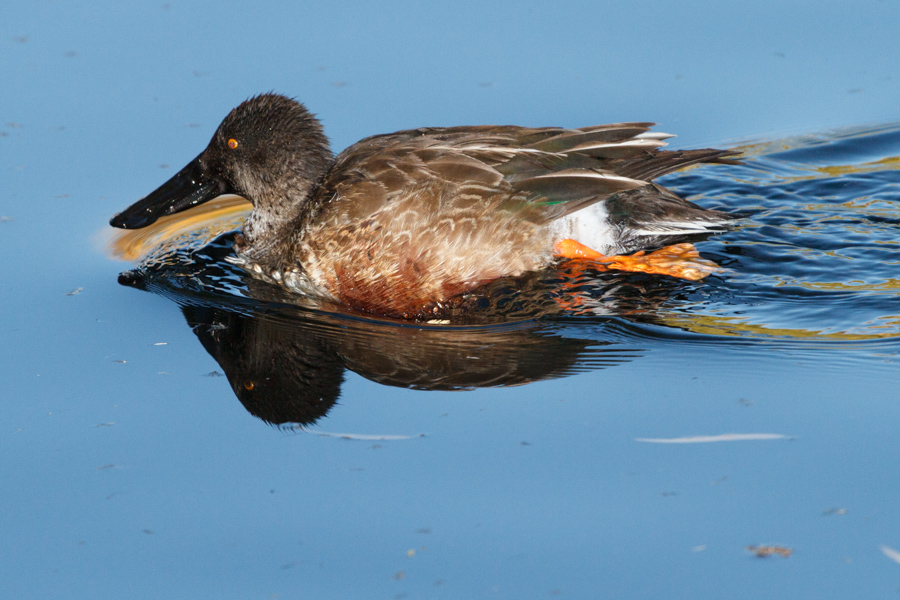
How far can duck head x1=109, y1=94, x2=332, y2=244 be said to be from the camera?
675cm

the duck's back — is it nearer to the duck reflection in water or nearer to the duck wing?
the duck wing

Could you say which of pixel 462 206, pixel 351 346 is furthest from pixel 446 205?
pixel 351 346

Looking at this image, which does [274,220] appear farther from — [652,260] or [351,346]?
[652,260]

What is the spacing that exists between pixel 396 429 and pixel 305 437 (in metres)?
0.46

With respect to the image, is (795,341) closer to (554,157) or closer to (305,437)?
(554,157)

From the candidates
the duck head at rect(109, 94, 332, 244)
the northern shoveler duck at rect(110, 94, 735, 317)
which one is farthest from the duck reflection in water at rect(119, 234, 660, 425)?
the duck head at rect(109, 94, 332, 244)

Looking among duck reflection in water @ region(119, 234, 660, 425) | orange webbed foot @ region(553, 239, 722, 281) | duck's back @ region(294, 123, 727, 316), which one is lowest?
duck reflection in water @ region(119, 234, 660, 425)

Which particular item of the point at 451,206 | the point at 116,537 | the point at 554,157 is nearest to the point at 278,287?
the point at 451,206

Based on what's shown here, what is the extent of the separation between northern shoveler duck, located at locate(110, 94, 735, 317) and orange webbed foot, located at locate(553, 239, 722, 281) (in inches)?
0.4

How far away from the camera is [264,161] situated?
22.4 feet

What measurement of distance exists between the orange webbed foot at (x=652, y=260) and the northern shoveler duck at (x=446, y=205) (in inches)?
0.4

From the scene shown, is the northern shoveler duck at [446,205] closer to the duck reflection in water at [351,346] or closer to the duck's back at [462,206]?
the duck's back at [462,206]

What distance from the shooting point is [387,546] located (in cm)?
398

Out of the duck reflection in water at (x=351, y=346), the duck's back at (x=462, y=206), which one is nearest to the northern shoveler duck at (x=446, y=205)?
the duck's back at (x=462, y=206)
